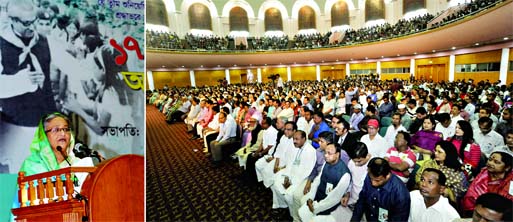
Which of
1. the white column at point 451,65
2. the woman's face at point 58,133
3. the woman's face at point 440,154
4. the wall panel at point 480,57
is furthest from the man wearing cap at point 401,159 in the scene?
the white column at point 451,65

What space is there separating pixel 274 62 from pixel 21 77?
1566cm

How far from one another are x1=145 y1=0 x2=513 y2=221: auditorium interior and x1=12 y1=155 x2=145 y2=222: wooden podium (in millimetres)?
846

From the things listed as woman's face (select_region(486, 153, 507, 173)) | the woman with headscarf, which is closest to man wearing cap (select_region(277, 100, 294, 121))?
the woman with headscarf

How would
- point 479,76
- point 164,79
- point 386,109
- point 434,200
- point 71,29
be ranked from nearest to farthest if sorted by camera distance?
1. point 434,200
2. point 71,29
3. point 164,79
4. point 386,109
5. point 479,76

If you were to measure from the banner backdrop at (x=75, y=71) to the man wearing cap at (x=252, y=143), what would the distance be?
1307 mm

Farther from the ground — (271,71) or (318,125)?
(271,71)

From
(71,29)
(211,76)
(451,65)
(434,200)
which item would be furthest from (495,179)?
(211,76)

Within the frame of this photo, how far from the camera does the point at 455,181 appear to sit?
5.84 feet

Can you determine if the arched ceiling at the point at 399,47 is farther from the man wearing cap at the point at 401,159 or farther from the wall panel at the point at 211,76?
the man wearing cap at the point at 401,159

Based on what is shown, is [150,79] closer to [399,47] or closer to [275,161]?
[275,161]

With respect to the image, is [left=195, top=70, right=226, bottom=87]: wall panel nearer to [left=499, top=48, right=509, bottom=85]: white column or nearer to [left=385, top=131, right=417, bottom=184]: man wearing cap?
[left=499, top=48, right=509, bottom=85]: white column

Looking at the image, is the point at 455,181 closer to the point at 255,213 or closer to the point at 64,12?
the point at 255,213

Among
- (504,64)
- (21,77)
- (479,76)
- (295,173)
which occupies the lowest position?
(295,173)

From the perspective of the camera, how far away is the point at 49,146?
178 cm
